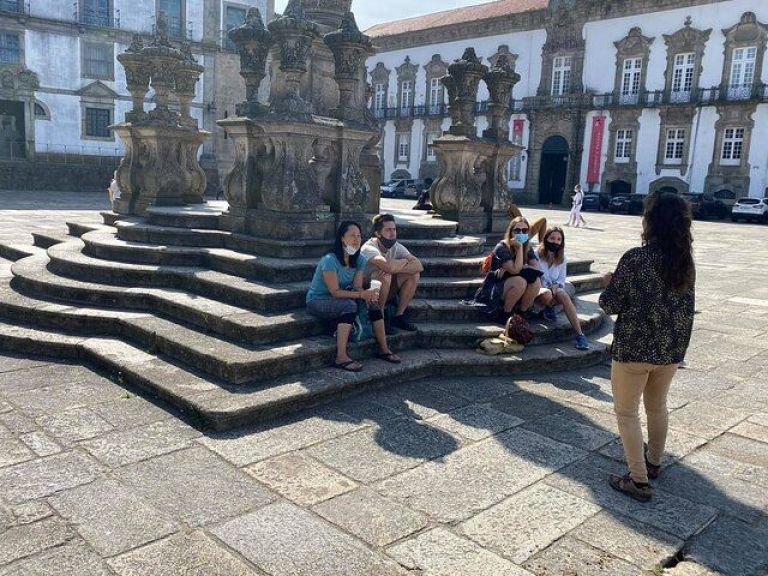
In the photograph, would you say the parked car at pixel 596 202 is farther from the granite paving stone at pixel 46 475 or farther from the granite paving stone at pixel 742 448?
the granite paving stone at pixel 46 475

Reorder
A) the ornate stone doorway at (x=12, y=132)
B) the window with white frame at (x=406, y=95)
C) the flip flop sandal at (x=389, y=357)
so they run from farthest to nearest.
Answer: the window with white frame at (x=406, y=95) → the ornate stone doorway at (x=12, y=132) → the flip flop sandal at (x=389, y=357)

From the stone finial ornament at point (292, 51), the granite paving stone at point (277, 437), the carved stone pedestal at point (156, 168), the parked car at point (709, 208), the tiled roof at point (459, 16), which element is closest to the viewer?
the granite paving stone at point (277, 437)

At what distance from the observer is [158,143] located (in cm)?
1002

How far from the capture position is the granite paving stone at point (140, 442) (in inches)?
156

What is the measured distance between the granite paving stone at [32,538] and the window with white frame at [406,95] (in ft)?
157

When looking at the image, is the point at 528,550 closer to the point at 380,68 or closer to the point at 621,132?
the point at 621,132

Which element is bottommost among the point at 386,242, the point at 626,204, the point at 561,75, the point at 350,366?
the point at 350,366

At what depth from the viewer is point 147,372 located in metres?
5.10

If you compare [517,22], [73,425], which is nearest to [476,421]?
[73,425]

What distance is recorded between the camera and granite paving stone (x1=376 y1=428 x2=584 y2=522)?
3.61m

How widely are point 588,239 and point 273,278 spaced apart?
13.7m

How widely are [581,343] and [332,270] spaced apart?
265 centimetres

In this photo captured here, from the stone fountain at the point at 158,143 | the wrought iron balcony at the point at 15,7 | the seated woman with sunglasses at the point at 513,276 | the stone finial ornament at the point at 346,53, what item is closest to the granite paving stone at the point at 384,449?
the seated woman with sunglasses at the point at 513,276

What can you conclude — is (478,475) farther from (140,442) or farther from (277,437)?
(140,442)
